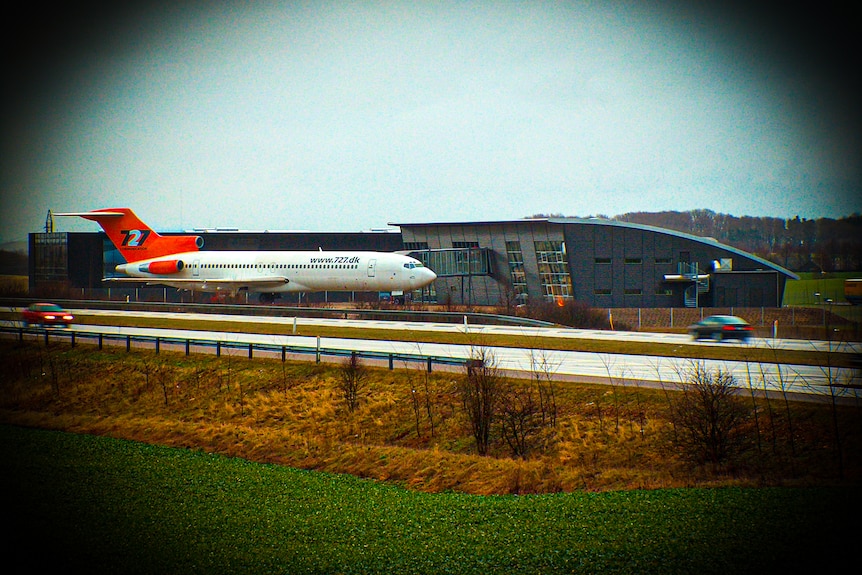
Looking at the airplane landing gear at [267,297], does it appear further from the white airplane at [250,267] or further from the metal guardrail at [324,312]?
the metal guardrail at [324,312]

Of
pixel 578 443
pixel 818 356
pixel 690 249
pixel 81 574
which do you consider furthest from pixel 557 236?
pixel 81 574

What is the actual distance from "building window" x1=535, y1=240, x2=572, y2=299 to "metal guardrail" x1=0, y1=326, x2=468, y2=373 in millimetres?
36241

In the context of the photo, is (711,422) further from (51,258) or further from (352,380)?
(51,258)

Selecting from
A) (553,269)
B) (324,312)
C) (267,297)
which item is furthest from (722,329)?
(267,297)

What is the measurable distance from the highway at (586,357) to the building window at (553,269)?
73.1ft

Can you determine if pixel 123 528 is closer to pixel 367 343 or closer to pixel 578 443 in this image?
pixel 578 443

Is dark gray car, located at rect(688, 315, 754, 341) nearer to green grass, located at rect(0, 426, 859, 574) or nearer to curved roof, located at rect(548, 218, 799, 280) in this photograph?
green grass, located at rect(0, 426, 859, 574)

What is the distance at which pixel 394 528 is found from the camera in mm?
18406

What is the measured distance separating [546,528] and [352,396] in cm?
1437

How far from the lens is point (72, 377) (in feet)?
130

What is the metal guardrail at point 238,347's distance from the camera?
103ft

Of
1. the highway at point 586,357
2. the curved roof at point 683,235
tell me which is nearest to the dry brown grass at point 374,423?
the highway at point 586,357

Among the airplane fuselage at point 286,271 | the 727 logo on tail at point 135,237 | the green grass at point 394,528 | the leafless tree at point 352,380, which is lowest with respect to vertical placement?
the green grass at point 394,528

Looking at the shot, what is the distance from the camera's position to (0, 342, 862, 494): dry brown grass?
21.4 metres
